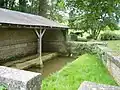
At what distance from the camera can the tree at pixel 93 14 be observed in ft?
62.8

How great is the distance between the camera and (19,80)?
2621 millimetres

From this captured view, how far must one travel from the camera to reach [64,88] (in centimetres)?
529

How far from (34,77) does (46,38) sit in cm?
1296

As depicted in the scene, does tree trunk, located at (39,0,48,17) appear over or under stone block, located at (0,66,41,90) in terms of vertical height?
over

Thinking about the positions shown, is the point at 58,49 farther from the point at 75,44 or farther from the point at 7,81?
the point at 7,81

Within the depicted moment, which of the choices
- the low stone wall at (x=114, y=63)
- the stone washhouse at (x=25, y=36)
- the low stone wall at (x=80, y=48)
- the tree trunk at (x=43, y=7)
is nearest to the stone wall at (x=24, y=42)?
the stone washhouse at (x=25, y=36)

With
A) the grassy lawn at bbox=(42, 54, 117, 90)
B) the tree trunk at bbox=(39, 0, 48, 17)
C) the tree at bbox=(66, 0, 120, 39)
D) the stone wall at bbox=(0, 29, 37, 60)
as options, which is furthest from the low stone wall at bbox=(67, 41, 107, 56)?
the tree trunk at bbox=(39, 0, 48, 17)

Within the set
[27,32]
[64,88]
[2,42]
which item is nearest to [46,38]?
[27,32]

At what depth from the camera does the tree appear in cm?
1914

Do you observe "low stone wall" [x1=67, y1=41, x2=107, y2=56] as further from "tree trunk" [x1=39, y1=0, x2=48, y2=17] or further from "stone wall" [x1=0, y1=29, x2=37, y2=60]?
"tree trunk" [x1=39, y1=0, x2=48, y2=17]

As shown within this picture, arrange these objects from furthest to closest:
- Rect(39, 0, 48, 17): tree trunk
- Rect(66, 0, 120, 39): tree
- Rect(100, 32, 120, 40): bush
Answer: Rect(100, 32, 120, 40): bush → Rect(39, 0, 48, 17): tree trunk → Rect(66, 0, 120, 39): tree

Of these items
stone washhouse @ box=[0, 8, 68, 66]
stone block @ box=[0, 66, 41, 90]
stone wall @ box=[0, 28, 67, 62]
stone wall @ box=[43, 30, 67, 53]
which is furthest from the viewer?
stone wall @ box=[43, 30, 67, 53]

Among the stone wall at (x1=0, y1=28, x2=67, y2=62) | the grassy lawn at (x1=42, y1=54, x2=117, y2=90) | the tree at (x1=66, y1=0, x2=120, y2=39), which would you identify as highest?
the tree at (x1=66, y1=0, x2=120, y2=39)

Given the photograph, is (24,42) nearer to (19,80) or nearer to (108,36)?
(19,80)
